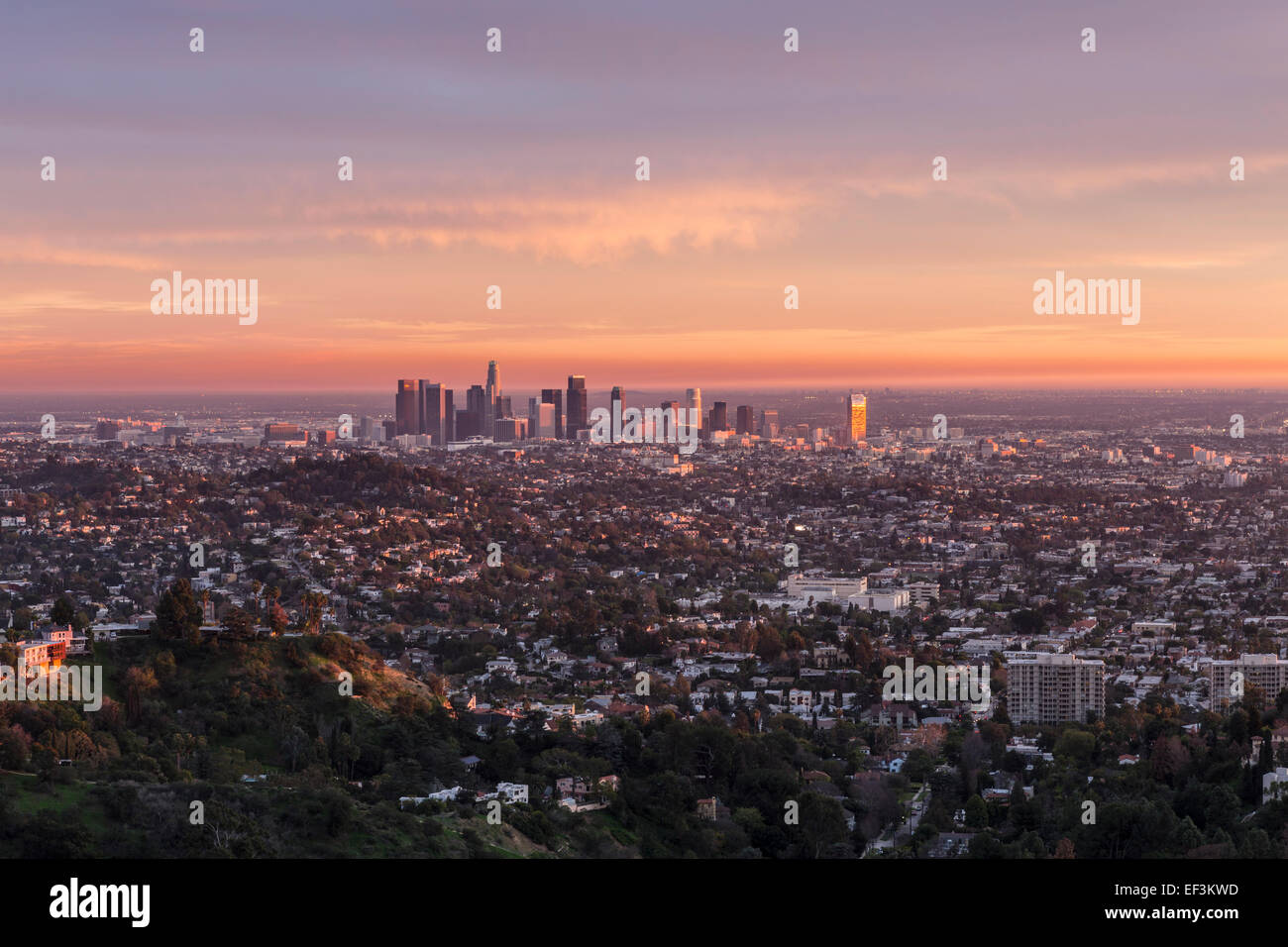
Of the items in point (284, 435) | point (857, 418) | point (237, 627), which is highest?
point (857, 418)

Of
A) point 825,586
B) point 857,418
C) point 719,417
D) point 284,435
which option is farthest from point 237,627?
point 719,417

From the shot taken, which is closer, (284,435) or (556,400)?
(284,435)

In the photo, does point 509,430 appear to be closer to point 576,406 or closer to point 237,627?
point 576,406

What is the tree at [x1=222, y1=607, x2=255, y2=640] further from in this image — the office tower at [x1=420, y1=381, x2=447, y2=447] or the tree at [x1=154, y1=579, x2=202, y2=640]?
the office tower at [x1=420, y1=381, x2=447, y2=447]

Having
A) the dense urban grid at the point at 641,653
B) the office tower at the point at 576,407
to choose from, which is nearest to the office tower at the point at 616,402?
the office tower at the point at 576,407

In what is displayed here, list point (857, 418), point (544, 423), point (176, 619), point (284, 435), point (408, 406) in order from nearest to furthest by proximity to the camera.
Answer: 1. point (176, 619)
2. point (284, 435)
3. point (408, 406)
4. point (857, 418)
5. point (544, 423)

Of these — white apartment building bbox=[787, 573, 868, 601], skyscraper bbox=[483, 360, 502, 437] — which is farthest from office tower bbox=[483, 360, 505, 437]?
white apartment building bbox=[787, 573, 868, 601]

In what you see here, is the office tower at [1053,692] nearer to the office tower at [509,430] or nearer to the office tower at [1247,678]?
the office tower at [1247,678]
